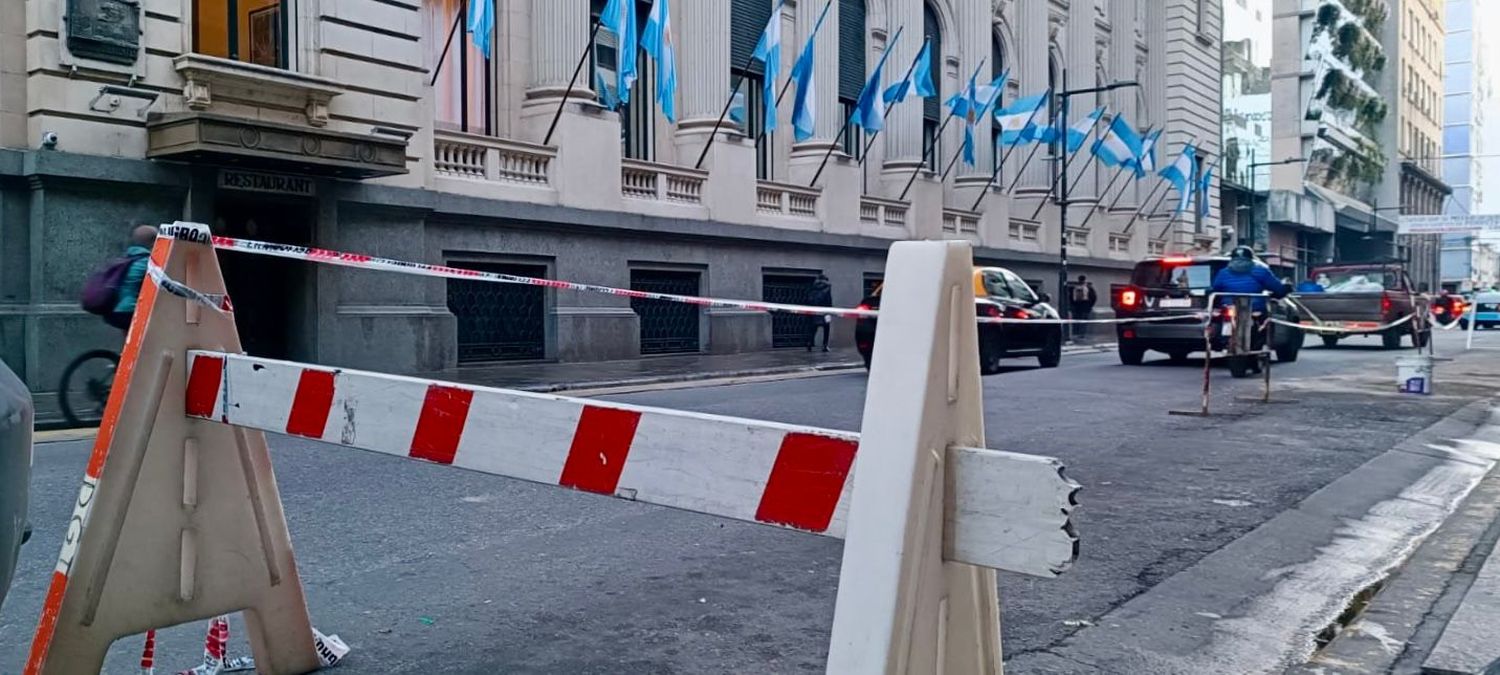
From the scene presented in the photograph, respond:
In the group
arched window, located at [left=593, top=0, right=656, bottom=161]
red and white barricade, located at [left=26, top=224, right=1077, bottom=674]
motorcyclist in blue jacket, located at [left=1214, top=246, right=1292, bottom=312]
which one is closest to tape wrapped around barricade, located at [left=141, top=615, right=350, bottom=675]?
red and white barricade, located at [left=26, top=224, right=1077, bottom=674]

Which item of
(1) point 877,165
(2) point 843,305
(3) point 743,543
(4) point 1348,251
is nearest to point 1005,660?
(3) point 743,543

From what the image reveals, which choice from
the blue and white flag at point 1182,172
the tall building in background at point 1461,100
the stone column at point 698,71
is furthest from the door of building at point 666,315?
the tall building in background at point 1461,100

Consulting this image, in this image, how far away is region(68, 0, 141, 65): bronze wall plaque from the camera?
13.2 m

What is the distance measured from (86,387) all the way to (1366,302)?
2261cm

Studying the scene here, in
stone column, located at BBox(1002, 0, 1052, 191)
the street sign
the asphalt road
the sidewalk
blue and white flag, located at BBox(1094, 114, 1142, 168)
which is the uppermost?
stone column, located at BBox(1002, 0, 1052, 191)

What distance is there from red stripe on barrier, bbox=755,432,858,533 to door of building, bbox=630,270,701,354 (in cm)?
1890

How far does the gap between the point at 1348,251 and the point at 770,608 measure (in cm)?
8671

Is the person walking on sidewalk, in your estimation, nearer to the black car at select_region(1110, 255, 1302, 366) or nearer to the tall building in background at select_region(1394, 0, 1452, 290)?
the black car at select_region(1110, 255, 1302, 366)

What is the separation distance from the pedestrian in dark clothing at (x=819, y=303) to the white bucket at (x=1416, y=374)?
38.4 feet

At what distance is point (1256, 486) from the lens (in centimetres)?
734

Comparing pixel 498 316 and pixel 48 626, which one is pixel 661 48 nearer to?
pixel 498 316

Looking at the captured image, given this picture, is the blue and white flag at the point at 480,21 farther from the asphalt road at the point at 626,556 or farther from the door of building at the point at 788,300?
the asphalt road at the point at 626,556

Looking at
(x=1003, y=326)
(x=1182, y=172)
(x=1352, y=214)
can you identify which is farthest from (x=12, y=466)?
(x=1352, y=214)

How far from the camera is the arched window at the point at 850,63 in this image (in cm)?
2812
